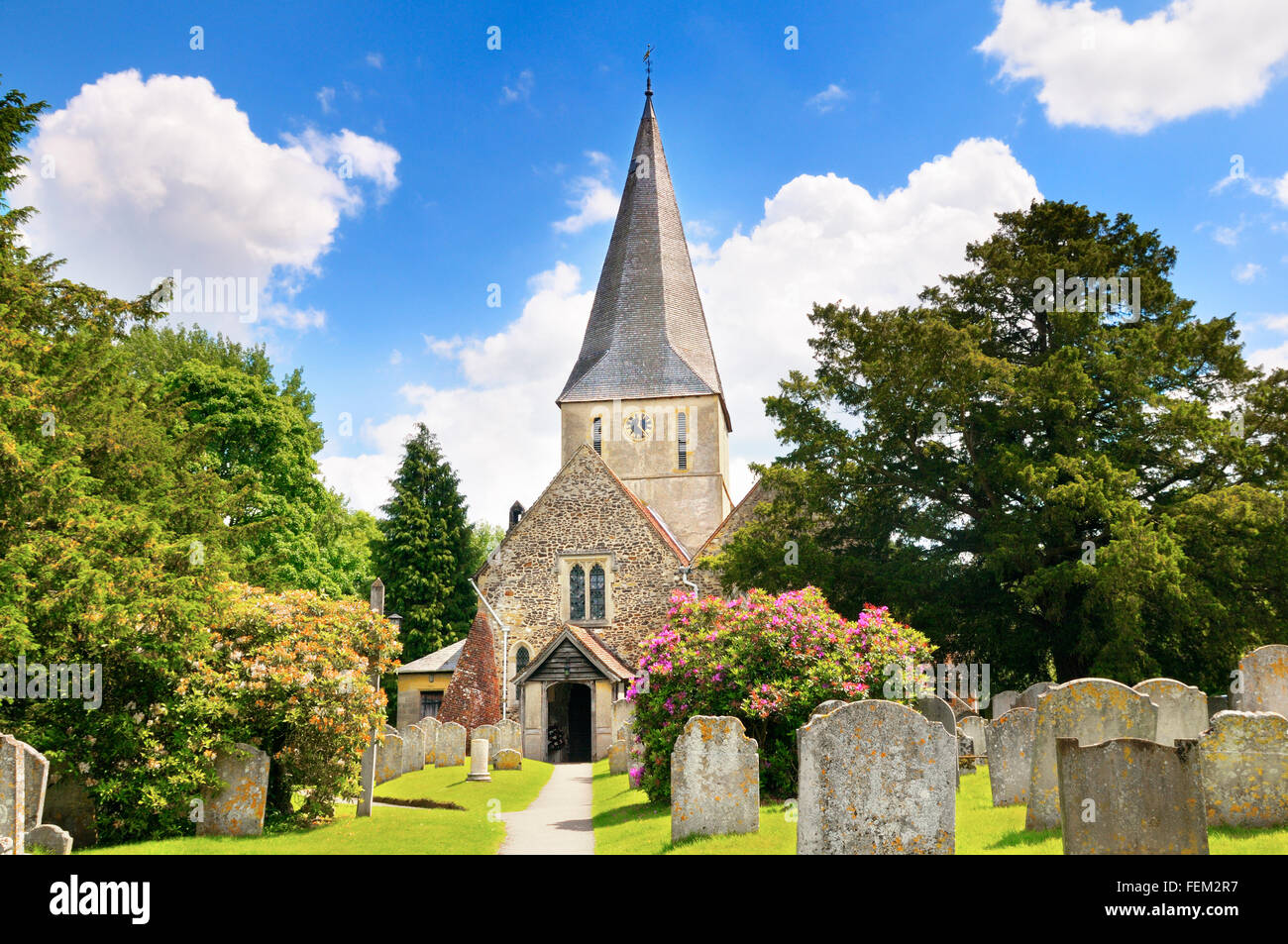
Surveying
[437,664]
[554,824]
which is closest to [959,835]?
[554,824]

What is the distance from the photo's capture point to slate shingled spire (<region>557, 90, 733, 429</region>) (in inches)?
1500

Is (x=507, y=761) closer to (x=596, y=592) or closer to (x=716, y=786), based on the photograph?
(x=596, y=592)

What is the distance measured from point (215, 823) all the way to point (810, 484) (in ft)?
51.6

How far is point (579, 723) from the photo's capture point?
98.8 feet

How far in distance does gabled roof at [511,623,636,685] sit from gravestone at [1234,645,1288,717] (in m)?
17.7

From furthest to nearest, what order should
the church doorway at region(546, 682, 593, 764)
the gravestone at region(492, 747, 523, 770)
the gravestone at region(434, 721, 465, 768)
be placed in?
the church doorway at region(546, 682, 593, 764)
the gravestone at region(434, 721, 465, 768)
the gravestone at region(492, 747, 523, 770)

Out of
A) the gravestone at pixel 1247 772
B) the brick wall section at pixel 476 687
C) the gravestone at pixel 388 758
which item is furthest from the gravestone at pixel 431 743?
the gravestone at pixel 1247 772

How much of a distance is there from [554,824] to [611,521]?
17109 millimetres

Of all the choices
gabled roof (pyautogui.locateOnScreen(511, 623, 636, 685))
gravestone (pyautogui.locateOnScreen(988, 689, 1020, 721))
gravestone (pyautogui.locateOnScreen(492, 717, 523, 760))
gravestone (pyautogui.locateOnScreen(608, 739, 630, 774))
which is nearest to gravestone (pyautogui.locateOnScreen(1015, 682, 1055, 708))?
gravestone (pyautogui.locateOnScreen(988, 689, 1020, 721))

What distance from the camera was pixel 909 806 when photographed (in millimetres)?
7344

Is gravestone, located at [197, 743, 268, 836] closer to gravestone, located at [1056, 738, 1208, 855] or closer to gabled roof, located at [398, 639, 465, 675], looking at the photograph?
gravestone, located at [1056, 738, 1208, 855]

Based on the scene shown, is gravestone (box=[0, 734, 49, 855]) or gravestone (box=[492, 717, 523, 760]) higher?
gravestone (box=[0, 734, 49, 855])

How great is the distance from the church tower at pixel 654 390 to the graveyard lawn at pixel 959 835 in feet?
74.7

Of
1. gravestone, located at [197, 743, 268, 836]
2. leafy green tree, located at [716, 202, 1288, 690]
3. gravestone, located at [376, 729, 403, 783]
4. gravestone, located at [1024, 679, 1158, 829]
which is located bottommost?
gravestone, located at [376, 729, 403, 783]
